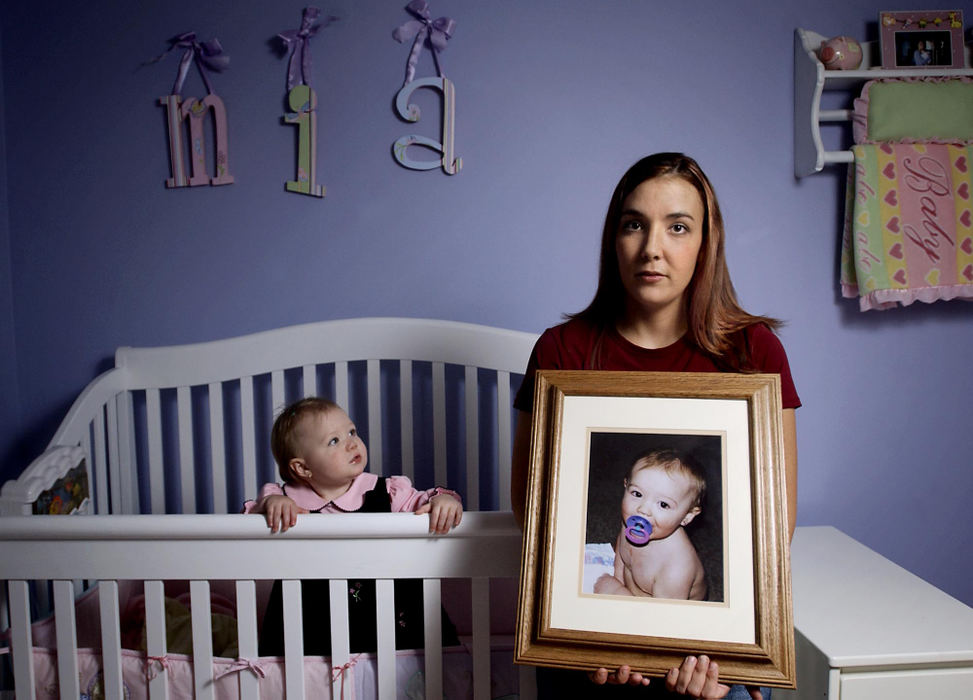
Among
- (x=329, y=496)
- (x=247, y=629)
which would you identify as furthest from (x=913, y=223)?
(x=247, y=629)

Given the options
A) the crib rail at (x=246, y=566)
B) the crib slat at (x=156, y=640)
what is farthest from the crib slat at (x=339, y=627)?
the crib slat at (x=156, y=640)

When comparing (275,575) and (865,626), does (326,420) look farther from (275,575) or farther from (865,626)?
(865,626)

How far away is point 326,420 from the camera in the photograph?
137cm

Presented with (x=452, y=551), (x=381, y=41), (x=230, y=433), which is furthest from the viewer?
(x=230, y=433)

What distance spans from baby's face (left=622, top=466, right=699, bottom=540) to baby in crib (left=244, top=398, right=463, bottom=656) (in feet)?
1.29

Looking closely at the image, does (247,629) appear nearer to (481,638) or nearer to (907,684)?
(481,638)

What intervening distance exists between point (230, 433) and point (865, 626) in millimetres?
1514

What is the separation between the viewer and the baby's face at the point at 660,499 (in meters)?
0.91

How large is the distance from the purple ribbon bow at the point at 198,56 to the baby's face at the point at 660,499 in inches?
59.2

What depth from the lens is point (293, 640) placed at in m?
1.09

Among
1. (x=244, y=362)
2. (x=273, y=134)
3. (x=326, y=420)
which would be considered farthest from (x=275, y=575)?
(x=273, y=134)

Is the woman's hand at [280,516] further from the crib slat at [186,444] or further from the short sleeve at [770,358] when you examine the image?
the crib slat at [186,444]

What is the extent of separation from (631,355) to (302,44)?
4.13 feet

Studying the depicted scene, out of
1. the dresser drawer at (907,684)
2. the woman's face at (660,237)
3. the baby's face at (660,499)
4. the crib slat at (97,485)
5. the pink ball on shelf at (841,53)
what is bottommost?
the dresser drawer at (907,684)
